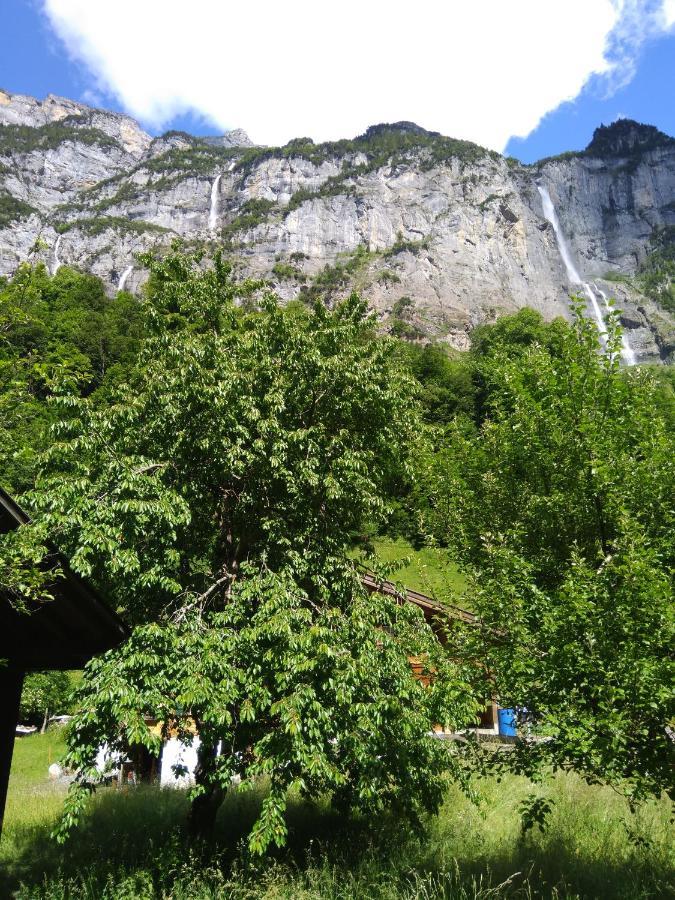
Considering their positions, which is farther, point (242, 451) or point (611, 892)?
point (242, 451)

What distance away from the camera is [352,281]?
107m

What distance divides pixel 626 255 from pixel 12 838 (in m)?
150

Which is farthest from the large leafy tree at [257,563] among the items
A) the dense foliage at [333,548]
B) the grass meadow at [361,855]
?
the grass meadow at [361,855]

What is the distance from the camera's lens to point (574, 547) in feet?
24.7

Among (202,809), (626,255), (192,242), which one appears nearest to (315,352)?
(202,809)

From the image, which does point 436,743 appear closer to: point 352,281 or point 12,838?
point 12,838

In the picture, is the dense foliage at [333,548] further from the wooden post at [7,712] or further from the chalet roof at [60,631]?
the wooden post at [7,712]

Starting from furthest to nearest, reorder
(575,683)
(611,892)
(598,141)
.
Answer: (598,141) < (611,892) < (575,683)

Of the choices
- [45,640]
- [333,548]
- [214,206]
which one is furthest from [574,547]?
[214,206]

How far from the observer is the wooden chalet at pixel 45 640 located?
710cm

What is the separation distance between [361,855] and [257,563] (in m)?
4.46

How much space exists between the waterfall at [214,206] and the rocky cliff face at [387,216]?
32 centimetres

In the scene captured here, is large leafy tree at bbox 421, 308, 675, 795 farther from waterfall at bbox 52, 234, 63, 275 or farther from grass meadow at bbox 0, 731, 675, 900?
waterfall at bbox 52, 234, 63, 275

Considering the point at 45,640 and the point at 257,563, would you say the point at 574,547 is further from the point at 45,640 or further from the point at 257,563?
the point at 45,640
